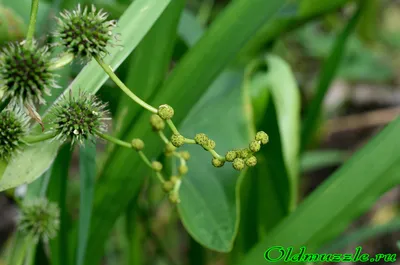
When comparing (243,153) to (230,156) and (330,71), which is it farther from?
(330,71)

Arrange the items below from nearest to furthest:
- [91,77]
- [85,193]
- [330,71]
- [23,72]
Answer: [23,72], [91,77], [85,193], [330,71]

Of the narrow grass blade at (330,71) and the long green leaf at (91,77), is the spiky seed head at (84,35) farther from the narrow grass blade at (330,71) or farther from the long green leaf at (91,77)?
the narrow grass blade at (330,71)

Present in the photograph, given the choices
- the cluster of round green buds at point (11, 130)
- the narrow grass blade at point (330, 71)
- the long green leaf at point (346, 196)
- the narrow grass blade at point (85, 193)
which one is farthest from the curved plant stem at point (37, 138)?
the narrow grass blade at point (330, 71)

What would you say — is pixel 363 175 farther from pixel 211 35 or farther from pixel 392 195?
pixel 392 195

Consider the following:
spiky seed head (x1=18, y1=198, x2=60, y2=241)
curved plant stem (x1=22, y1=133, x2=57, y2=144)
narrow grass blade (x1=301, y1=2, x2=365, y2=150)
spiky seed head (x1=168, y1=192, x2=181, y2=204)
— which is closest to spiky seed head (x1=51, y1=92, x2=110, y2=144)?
curved plant stem (x1=22, y1=133, x2=57, y2=144)

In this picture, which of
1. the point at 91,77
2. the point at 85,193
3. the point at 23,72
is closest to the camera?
the point at 23,72

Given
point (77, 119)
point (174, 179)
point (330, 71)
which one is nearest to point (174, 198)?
point (174, 179)
